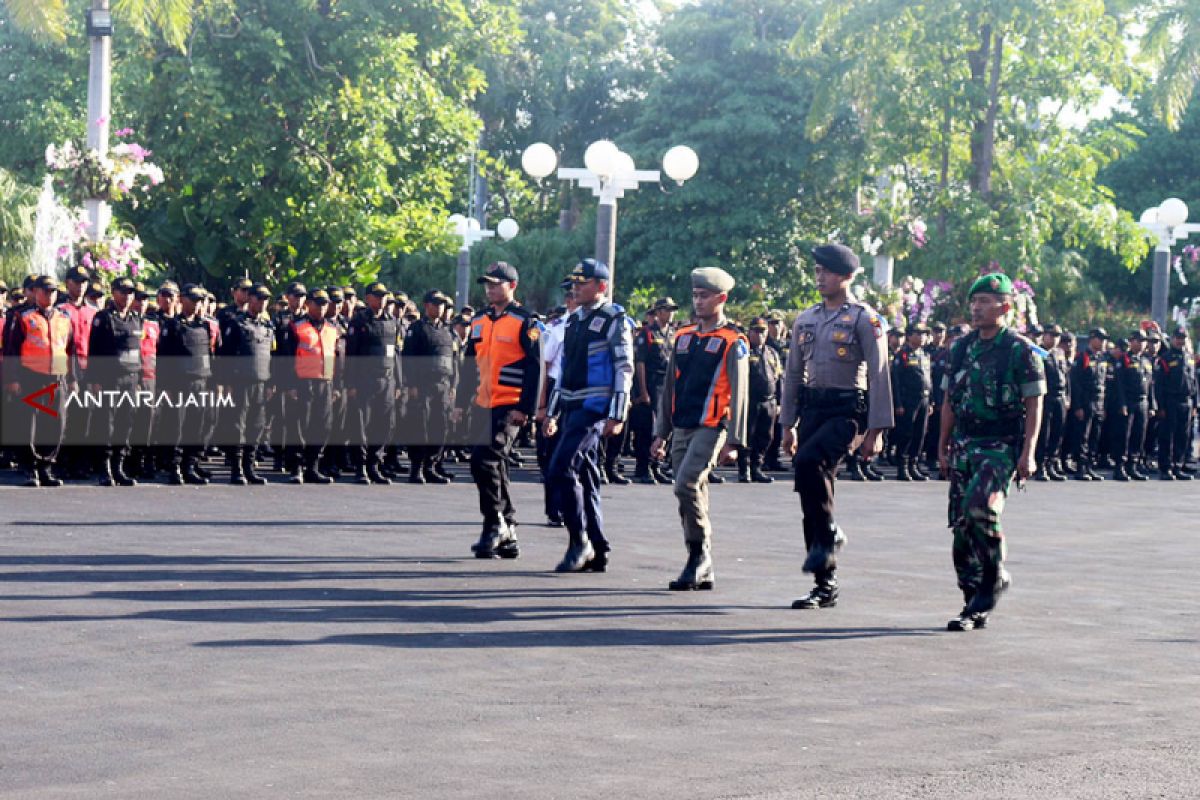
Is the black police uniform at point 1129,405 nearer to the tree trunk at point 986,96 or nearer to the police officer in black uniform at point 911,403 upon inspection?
the police officer in black uniform at point 911,403

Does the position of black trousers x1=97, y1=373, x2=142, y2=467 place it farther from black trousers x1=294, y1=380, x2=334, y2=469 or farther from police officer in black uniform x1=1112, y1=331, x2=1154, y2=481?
police officer in black uniform x1=1112, y1=331, x2=1154, y2=481

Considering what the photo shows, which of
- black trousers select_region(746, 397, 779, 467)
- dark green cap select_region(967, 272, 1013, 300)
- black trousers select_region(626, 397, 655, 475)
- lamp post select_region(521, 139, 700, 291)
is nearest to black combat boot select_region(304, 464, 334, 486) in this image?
black trousers select_region(626, 397, 655, 475)

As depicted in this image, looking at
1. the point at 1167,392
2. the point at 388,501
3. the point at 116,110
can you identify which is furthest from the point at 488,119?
the point at 388,501

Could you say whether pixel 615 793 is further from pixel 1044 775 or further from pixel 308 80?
pixel 308 80

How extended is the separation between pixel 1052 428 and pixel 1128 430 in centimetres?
180

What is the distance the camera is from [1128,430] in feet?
82.4

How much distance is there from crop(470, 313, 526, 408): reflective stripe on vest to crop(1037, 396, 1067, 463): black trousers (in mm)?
12677

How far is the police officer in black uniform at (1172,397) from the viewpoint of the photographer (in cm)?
2589

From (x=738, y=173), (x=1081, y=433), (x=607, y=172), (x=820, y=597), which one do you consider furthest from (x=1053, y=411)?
(x=738, y=173)

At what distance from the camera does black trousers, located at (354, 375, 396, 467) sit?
18938mm

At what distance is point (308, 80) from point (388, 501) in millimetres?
19944

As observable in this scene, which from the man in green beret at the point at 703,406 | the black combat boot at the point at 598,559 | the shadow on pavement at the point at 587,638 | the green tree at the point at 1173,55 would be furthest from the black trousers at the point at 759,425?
the green tree at the point at 1173,55

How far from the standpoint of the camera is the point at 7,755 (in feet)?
20.2

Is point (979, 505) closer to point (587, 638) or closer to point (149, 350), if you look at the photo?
point (587, 638)
